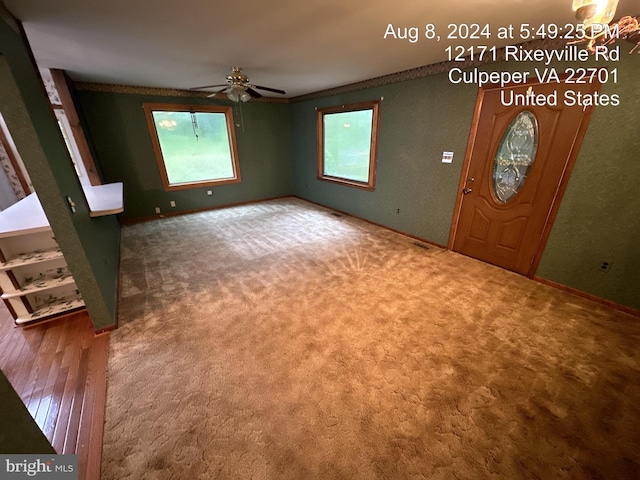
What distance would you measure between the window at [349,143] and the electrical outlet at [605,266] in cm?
303

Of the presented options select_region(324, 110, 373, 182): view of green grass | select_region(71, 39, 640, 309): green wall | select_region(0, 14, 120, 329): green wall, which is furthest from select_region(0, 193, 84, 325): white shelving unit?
select_region(324, 110, 373, 182): view of green grass

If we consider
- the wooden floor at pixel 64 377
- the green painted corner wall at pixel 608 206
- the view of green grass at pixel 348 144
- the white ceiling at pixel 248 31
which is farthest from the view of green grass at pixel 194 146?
the green painted corner wall at pixel 608 206

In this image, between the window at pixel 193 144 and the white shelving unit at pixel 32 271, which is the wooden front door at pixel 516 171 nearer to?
the white shelving unit at pixel 32 271

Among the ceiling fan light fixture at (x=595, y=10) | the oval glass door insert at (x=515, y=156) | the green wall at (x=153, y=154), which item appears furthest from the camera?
the green wall at (x=153, y=154)

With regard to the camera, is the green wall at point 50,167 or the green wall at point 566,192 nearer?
the green wall at point 50,167

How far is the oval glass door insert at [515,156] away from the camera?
263 centimetres

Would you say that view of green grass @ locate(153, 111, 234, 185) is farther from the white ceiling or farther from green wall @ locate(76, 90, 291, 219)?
the white ceiling

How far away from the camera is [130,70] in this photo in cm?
335

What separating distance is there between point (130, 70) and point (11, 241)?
2.62 metres

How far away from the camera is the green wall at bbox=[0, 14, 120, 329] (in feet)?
4.99

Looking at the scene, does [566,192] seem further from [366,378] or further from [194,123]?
[194,123]

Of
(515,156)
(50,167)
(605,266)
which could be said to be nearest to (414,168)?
(515,156)

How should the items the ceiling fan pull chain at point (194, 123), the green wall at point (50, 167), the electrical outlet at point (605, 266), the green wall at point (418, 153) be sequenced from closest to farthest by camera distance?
1. the green wall at point (50, 167)
2. the electrical outlet at point (605, 266)
3. the green wall at point (418, 153)
4. the ceiling fan pull chain at point (194, 123)

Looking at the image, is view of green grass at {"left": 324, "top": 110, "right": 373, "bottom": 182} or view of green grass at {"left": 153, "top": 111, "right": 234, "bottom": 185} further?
view of green grass at {"left": 153, "top": 111, "right": 234, "bottom": 185}
